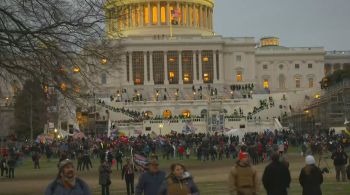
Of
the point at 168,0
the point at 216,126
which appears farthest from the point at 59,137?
the point at 168,0

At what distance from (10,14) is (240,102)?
8576 centimetres

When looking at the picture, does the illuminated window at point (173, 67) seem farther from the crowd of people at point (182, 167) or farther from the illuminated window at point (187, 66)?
the crowd of people at point (182, 167)

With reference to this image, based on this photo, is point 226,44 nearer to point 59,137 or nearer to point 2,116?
point 2,116

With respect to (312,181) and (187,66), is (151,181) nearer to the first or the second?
(312,181)

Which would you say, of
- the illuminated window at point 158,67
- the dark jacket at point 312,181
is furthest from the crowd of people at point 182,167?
the illuminated window at point 158,67

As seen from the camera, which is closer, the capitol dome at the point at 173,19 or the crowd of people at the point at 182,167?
the crowd of people at the point at 182,167

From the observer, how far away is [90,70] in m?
23.9

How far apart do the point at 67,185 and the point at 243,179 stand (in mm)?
4356

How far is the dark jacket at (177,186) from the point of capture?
43.2ft

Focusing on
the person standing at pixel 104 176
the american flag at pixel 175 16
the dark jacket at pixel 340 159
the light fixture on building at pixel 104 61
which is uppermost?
the american flag at pixel 175 16

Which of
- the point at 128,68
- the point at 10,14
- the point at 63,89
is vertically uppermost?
the point at 128,68

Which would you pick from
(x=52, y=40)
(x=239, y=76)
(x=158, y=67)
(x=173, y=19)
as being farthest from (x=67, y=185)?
(x=173, y=19)

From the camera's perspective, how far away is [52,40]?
23266 millimetres

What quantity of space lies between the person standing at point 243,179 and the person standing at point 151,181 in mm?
1376
